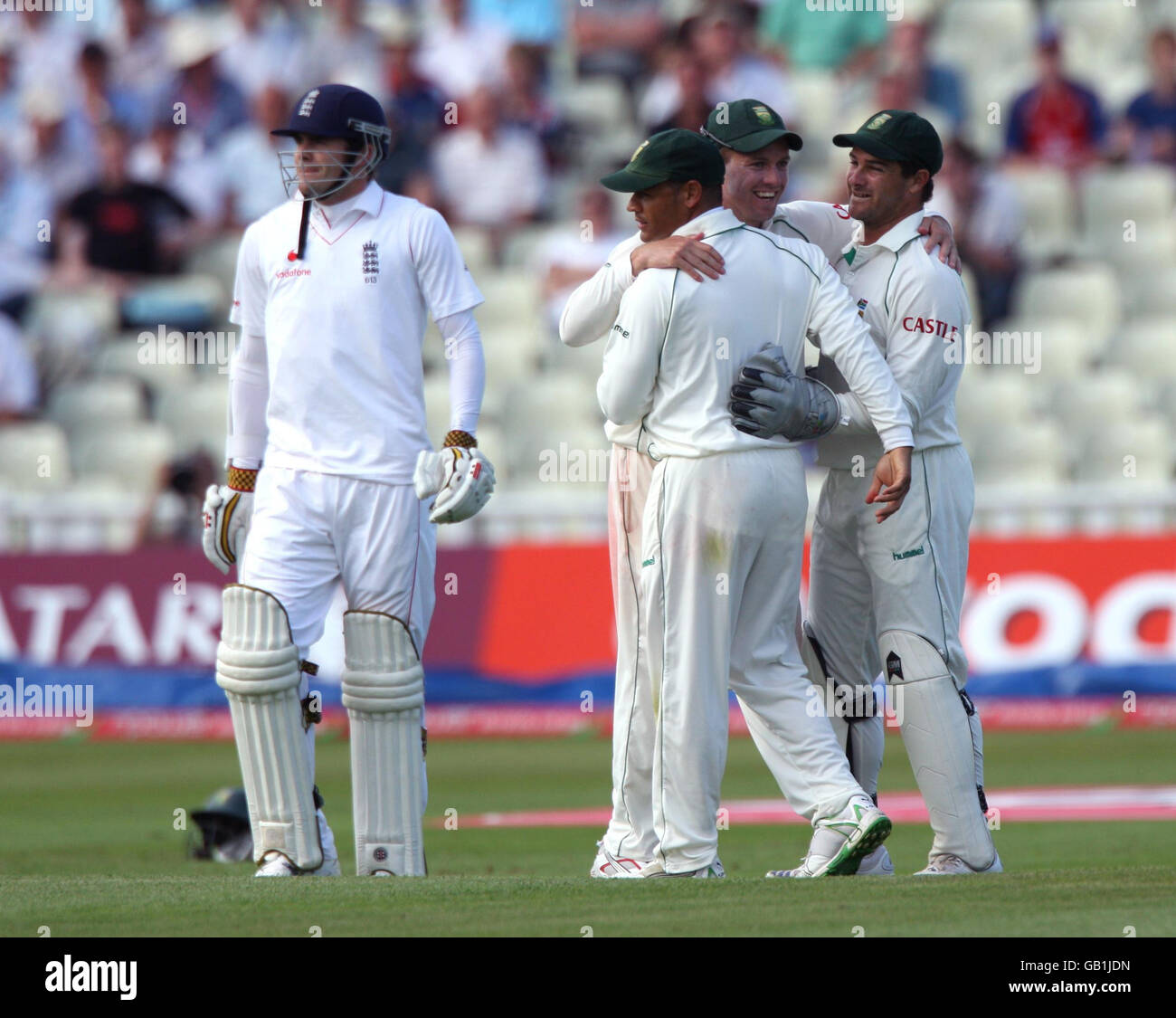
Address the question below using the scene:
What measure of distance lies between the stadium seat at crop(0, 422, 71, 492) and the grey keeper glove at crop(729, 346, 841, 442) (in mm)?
8606

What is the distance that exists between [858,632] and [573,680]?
523cm

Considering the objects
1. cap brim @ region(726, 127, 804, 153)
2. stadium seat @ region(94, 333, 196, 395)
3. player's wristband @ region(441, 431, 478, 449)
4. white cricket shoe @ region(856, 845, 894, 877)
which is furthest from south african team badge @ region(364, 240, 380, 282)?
stadium seat @ region(94, 333, 196, 395)

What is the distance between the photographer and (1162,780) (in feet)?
29.1

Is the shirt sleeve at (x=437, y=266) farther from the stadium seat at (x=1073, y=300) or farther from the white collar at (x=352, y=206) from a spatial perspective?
the stadium seat at (x=1073, y=300)

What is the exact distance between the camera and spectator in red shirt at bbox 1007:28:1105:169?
1493 centimetres

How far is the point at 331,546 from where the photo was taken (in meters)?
5.78

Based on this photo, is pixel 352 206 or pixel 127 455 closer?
pixel 352 206

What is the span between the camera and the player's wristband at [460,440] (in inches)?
223

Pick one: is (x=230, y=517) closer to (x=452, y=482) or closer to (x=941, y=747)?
(x=452, y=482)

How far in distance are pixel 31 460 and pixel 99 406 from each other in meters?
0.74

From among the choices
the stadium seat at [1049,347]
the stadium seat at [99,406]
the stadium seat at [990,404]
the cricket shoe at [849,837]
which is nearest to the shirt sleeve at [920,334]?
the cricket shoe at [849,837]

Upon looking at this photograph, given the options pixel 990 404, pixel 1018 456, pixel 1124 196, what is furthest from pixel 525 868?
pixel 1124 196

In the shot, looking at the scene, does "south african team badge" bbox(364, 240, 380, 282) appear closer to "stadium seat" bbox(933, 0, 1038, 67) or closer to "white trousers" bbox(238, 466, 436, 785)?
"white trousers" bbox(238, 466, 436, 785)
